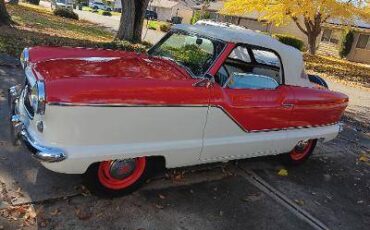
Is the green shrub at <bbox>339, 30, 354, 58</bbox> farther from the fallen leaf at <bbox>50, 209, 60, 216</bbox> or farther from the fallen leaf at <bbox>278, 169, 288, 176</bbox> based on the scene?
the fallen leaf at <bbox>50, 209, 60, 216</bbox>

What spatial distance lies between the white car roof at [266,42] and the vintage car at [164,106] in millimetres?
14

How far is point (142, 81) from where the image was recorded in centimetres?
388

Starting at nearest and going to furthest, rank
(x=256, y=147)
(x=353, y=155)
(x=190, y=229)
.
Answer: (x=190, y=229) < (x=256, y=147) < (x=353, y=155)

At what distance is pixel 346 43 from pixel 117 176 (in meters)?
34.1

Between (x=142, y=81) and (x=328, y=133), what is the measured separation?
3279mm

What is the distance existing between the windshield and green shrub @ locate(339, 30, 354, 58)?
32265mm

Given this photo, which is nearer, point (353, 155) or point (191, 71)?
point (191, 71)

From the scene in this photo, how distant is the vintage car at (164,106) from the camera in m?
3.52

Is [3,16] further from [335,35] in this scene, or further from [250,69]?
[335,35]

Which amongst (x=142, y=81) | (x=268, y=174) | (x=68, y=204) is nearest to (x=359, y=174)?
(x=268, y=174)


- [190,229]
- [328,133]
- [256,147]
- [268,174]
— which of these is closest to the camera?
[190,229]

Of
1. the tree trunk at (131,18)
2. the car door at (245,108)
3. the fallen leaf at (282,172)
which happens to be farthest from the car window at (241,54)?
the tree trunk at (131,18)

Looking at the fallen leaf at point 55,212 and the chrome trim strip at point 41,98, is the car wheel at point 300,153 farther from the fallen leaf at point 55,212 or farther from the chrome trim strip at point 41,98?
the chrome trim strip at point 41,98

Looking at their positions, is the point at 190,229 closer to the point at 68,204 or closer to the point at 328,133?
the point at 68,204
